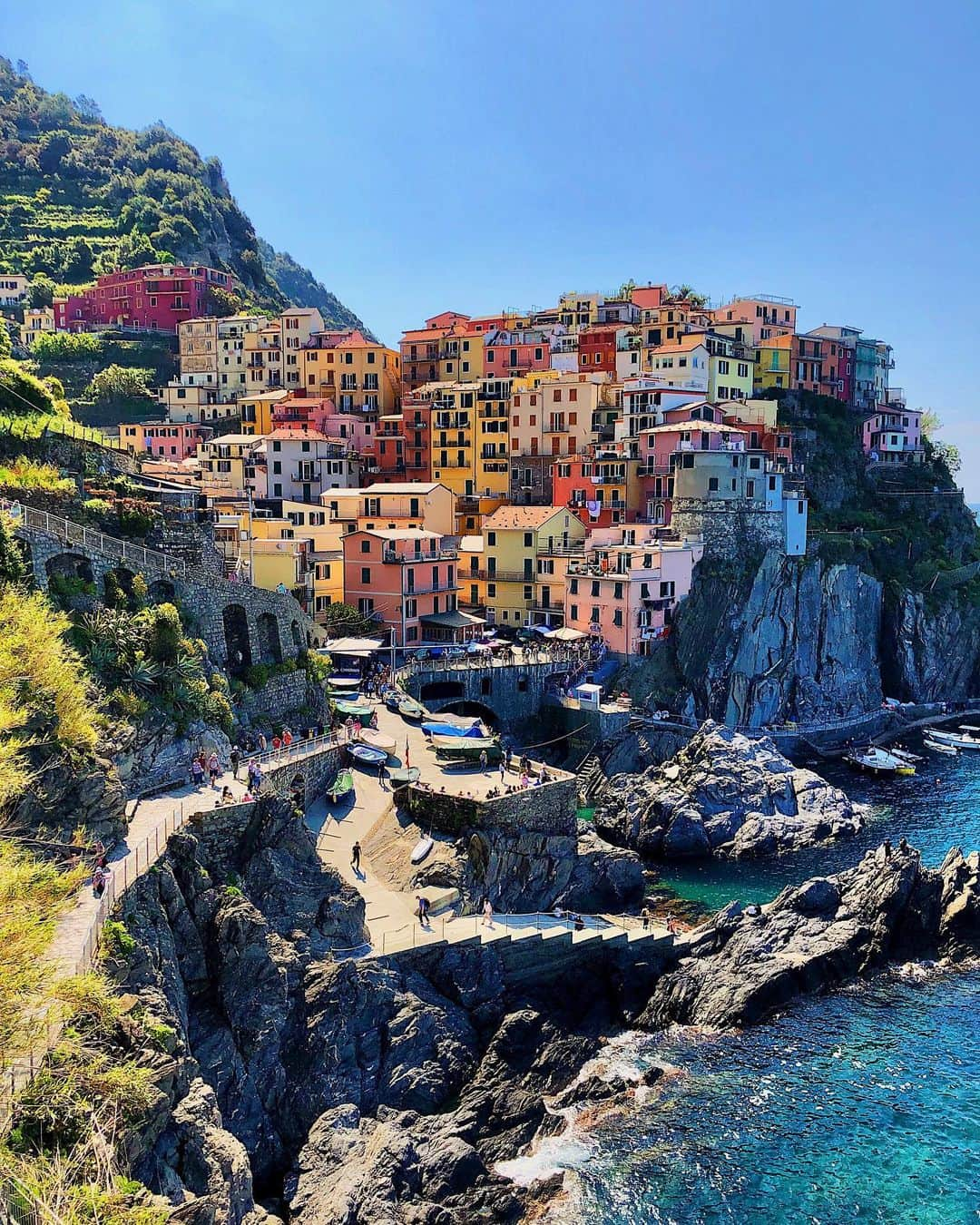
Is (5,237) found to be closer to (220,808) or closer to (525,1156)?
(220,808)

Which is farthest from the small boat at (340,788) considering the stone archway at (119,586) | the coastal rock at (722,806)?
the coastal rock at (722,806)

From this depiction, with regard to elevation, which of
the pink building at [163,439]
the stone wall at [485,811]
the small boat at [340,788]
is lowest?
the stone wall at [485,811]

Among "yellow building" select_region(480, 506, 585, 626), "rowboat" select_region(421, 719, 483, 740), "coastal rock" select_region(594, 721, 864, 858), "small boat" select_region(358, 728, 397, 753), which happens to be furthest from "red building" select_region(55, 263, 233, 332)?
"small boat" select_region(358, 728, 397, 753)

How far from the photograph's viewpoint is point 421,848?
37.0 meters

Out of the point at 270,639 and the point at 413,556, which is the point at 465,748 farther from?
the point at 413,556

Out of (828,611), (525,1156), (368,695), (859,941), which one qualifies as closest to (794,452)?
(828,611)

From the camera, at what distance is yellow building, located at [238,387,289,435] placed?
92.6 meters

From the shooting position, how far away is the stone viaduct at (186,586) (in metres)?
34.9

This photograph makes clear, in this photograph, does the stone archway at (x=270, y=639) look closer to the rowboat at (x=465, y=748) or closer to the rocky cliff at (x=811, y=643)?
the rowboat at (x=465, y=748)

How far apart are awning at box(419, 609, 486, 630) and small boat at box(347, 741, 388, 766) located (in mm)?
20338

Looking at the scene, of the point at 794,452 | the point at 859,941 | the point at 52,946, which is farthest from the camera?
the point at 794,452

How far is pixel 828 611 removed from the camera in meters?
72.9

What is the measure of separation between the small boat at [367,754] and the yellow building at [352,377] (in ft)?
185

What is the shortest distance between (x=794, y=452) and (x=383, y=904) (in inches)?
2386
